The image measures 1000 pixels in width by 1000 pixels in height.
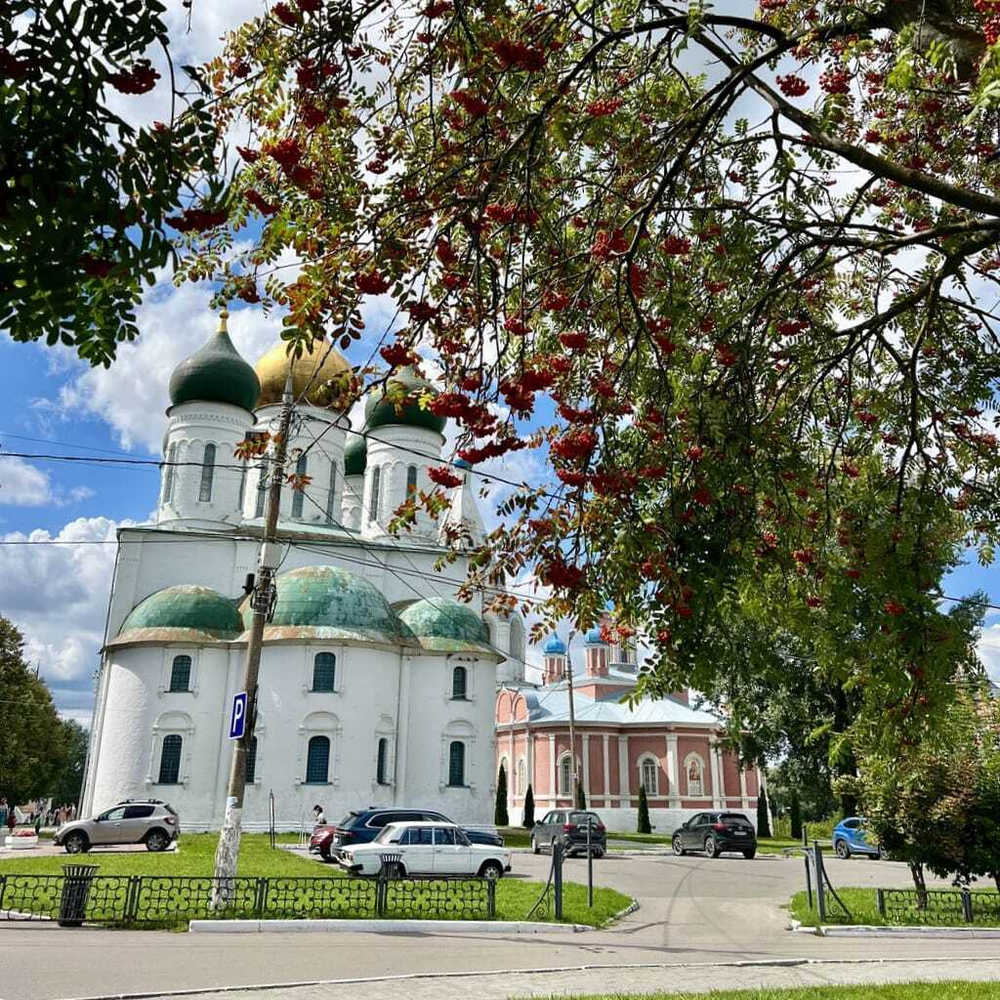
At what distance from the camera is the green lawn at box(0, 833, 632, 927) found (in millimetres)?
15555

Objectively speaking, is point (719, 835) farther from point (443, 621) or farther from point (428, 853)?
point (428, 853)

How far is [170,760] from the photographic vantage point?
3253 centimetres

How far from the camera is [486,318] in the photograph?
655 centimetres

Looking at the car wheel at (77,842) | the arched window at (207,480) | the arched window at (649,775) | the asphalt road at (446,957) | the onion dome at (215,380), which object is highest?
the onion dome at (215,380)

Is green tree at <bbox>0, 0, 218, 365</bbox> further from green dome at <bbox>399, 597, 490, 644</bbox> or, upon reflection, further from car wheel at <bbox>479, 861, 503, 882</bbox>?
green dome at <bbox>399, 597, 490, 644</bbox>

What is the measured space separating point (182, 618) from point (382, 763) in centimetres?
915

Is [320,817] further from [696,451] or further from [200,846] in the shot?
[696,451]

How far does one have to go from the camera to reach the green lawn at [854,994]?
855 cm

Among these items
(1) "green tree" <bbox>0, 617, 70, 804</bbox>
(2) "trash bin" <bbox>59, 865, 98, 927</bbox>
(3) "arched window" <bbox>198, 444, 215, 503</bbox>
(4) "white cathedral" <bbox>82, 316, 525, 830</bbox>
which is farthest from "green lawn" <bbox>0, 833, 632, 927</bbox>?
(1) "green tree" <bbox>0, 617, 70, 804</bbox>

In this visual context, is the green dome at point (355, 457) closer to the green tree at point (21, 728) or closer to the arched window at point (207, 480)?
the arched window at point (207, 480)

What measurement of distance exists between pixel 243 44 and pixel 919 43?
4624 mm

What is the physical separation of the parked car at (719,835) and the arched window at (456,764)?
8.59 metres

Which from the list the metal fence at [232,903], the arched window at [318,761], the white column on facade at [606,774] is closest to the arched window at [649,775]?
the white column on facade at [606,774]

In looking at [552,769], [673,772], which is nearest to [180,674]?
[552,769]
